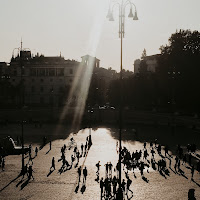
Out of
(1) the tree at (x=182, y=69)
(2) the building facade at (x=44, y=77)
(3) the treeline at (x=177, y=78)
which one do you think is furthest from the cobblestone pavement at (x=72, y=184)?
(2) the building facade at (x=44, y=77)

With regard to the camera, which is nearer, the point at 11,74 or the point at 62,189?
the point at 62,189

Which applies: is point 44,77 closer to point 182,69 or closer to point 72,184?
point 182,69

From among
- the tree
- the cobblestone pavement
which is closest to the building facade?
the tree

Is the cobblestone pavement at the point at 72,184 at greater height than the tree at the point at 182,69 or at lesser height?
lesser

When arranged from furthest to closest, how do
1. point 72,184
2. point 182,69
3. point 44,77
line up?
point 44,77 → point 182,69 → point 72,184

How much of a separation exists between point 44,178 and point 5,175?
119 inches

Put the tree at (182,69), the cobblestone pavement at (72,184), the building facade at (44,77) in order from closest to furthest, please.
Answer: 1. the cobblestone pavement at (72,184)
2. the tree at (182,69)
3. the building facade at (44,77)

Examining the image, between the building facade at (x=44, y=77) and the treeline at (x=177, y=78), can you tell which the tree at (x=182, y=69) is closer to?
the treeline at (x=177, y=78)

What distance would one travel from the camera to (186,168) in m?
25.4

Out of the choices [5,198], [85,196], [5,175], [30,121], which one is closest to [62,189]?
[85,196]

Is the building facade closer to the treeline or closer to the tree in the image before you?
the treeline

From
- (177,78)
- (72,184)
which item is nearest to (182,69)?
(177,78)

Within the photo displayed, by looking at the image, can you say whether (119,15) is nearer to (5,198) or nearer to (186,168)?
(5,198)

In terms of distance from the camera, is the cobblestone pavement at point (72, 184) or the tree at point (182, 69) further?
the tree at point (182, 69)
